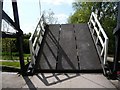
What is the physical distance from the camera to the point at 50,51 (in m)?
7.59

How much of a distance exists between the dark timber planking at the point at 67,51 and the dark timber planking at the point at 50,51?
0.63 feet

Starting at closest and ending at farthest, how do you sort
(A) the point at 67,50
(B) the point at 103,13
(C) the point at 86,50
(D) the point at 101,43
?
(D) the point at 101,43, (C) the point at 86,50, (A) the point at 67,50, (B) the point at 103,13

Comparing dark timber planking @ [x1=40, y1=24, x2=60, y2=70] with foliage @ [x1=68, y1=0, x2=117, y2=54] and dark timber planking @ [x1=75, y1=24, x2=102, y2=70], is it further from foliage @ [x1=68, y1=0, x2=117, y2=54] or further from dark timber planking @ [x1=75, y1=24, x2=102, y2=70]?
foliage @ [x1=68, y1=0, x2=117, y2=54]

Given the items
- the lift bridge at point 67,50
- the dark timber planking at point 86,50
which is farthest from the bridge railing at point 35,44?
the dark timber planking at point 86,50

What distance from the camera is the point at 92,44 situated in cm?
802

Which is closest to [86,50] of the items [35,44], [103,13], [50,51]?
[50,51]

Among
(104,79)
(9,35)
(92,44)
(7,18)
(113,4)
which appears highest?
(113,4)

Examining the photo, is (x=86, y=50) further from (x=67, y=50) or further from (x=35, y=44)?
(x=35, y=44)

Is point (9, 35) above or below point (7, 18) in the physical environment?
below

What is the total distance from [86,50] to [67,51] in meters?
0.67

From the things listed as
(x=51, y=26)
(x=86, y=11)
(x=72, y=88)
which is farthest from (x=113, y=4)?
(x=72, y=88)

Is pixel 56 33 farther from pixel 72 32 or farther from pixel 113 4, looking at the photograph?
pixel 113 4

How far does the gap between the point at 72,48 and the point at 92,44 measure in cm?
80

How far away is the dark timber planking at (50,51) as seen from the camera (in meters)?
6.62
